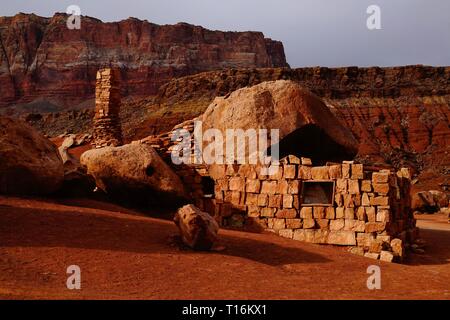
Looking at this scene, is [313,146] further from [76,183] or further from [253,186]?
[76,183]

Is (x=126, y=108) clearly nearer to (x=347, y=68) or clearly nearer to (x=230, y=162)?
(x=347, y=68)

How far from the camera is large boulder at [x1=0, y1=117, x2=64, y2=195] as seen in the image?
35.1 ft

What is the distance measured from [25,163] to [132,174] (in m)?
2.79

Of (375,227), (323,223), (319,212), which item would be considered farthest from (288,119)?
(375,227)

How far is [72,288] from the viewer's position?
6.39 metres

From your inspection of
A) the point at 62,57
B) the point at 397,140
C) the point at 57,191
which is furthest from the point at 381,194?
the point at 62,57

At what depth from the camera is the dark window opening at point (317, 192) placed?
12523mm

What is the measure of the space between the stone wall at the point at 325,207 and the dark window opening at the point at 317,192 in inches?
12.0

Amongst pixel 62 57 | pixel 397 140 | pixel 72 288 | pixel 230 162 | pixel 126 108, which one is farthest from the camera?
pixel 62 57

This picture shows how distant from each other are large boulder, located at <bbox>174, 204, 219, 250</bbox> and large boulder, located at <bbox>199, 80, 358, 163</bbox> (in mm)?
4526

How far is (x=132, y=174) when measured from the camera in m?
12.8

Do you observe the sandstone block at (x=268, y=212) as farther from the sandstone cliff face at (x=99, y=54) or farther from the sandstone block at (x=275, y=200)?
the sandstone cliff face at (x=99, y=54)

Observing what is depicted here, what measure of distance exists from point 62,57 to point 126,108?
4273cm

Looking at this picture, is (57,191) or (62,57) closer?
(57,191)
